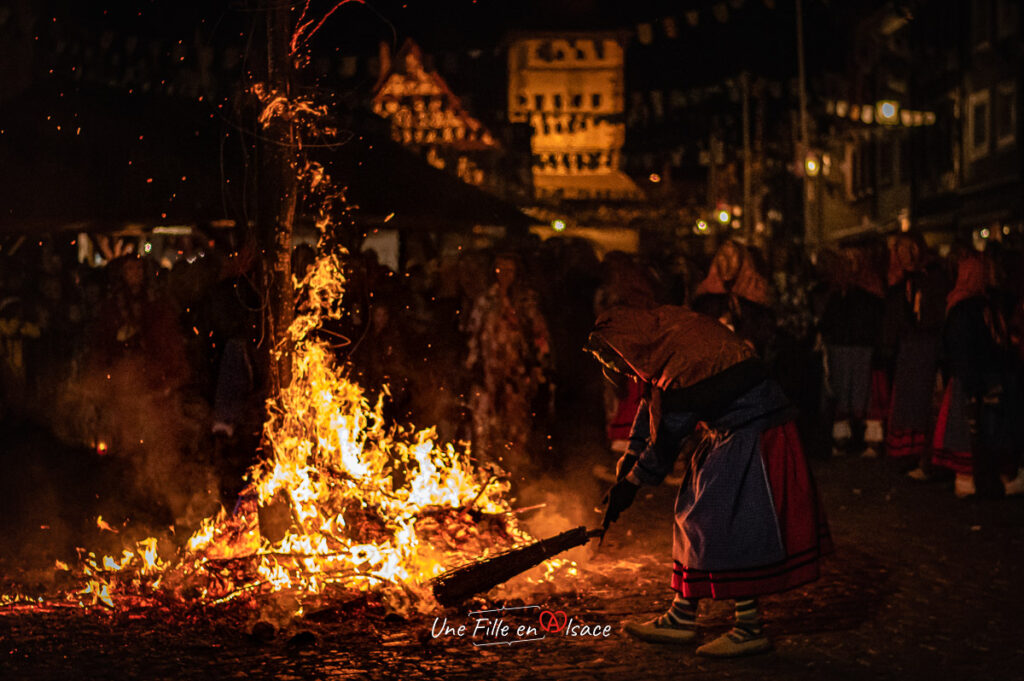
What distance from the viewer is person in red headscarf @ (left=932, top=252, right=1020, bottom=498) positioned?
10328 millimetres

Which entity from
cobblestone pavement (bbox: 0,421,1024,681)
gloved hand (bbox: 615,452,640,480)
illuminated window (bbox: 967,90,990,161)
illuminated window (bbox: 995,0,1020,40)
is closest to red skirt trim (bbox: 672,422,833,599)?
cobblestone pavement (bbox: 0,421,1024,681)

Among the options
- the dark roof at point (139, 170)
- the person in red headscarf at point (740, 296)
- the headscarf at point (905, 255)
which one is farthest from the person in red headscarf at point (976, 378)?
the dark roof at point (139, 170)

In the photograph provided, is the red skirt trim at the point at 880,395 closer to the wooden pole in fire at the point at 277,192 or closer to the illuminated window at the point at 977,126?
the wooden pole in fire at the point at 277,192

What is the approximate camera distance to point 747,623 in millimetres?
5719

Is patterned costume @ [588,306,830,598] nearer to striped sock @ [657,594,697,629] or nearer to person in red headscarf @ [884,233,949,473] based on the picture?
striped sock @ [657,594,697,629]

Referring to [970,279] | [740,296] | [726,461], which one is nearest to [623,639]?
[726,461]

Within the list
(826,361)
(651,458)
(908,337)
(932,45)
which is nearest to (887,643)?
(651,458)

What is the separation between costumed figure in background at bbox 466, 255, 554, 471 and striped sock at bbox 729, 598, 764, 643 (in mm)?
4885

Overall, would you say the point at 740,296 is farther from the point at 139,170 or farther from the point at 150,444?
the point at 139,170

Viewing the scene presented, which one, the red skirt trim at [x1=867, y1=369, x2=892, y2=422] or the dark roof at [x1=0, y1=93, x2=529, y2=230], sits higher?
the dark roof at [x1=0, y1=93, x2=529, y2=230]

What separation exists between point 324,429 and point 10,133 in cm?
640

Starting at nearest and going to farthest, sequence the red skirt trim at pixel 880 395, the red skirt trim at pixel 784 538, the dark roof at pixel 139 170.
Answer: the red skirt trim at pixel 784 538
the dark roof at pixel 139 170
the red skirt trim at pixel 880 395

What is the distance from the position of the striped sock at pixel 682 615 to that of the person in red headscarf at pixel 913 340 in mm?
6250

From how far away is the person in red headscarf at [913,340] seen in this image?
11.5 metres
